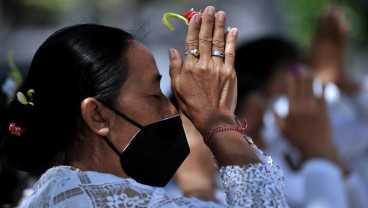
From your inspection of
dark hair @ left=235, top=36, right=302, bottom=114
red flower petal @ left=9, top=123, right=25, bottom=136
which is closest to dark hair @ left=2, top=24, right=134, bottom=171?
red flower petal @ left=9, top=123, right=25, bottom=136

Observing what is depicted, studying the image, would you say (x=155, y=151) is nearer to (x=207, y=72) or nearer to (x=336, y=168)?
(x=207, y=72)

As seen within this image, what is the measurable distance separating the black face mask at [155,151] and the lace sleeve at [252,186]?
0.86 ft

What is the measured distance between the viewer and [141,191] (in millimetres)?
2539

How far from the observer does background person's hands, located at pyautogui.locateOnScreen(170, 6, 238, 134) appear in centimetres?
265

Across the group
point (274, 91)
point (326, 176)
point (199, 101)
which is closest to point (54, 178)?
point (199, 101)

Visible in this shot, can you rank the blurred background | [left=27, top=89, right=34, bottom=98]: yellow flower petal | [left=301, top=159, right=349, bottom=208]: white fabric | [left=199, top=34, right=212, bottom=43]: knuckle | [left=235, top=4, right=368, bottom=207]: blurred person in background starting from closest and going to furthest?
[left=199, top=34, right=212, bottom=43]: knuckle
[left=27, top=89, right=34, bottom=98]: yellow flower petal
[left=301, top=159, right=349, bottom=208]: white fabric
[left=235, top=4, right=368, bottom=207]: blurred person in background
the blurred background

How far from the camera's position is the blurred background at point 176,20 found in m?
13.0

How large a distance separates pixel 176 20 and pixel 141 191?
10935 millimetres

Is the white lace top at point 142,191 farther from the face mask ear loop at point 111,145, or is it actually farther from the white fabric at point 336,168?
the white fabric at point 336,168

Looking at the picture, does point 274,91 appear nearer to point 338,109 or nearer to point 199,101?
point 338,109

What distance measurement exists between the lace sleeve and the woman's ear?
0.37 metres

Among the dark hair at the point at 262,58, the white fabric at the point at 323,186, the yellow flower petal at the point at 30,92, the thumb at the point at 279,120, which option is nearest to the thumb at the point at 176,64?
the yellow flower petal at the point at 30,92

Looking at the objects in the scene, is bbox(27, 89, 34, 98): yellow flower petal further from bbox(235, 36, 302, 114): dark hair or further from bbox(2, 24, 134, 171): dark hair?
bbox(235, 36, 302, 114): dark hair

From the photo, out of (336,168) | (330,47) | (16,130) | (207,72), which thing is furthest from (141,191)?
(330,47)
